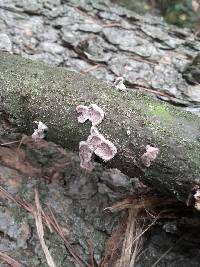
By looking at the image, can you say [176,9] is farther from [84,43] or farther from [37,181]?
[37,181]

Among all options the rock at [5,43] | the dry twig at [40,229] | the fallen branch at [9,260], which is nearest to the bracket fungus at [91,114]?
the dry twig at [40,229]

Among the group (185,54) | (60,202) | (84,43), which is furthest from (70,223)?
(185,54)

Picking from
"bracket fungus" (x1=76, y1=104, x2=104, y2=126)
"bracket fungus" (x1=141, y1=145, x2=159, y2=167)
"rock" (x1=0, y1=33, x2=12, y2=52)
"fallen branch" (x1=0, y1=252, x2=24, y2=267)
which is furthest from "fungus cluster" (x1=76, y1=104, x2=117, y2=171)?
"rock" (x1=0, y1=33, x2=12, y2=52)

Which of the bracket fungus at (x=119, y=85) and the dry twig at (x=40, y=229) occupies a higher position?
the bracket fungus at (x=119, y=85)

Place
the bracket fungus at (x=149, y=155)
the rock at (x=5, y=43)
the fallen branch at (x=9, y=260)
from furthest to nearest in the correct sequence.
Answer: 1. the rock at (x=5, y=43)
2. the fallen branch at (x=9, y=260)
3. the bracket fungus at (x=149, y=155)

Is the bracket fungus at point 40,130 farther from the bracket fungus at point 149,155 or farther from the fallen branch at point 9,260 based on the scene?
the fallen branch at point 9,260

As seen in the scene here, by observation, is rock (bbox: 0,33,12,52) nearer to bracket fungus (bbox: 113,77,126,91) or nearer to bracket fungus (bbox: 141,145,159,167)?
bracket fungus (bbox: 113,77,126,91)

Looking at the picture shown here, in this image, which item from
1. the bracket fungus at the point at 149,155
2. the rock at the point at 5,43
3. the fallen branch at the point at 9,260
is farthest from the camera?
the rock at the point at 5,43
